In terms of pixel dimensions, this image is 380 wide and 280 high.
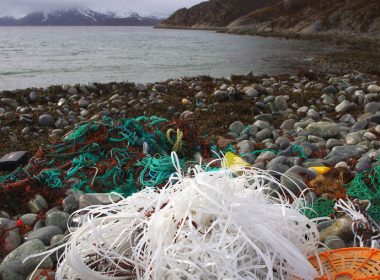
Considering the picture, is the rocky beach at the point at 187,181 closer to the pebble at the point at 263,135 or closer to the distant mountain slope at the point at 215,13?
the pebble at the point at 263,135

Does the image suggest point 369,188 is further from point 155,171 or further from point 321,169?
point 155,171

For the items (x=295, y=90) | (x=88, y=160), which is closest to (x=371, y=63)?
(x=295, y=90)

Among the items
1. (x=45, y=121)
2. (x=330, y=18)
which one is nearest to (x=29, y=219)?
(x=45, y=121)

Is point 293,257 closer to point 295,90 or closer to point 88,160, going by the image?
point 88,160

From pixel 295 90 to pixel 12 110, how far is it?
21.5 feet

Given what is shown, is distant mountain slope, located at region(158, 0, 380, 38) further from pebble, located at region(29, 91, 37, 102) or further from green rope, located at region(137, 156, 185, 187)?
green rope, located at region(137, 156, 185, 187)

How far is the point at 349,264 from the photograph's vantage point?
8.21ft

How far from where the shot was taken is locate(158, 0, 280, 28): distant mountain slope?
104438 millimetres

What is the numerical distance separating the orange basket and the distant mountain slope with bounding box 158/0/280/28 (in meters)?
101

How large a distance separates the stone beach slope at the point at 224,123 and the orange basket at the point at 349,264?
1.17 ft

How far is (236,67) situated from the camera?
1900 cm

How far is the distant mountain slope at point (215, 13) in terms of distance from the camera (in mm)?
104438

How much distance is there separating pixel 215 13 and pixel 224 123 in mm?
106328

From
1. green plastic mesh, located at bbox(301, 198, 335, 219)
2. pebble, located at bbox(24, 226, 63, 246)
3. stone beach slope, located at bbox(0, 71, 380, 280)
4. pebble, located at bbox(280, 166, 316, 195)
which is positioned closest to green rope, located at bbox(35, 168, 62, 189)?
stone beach slope, located at bbox(0, 71, 380, 280)
